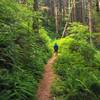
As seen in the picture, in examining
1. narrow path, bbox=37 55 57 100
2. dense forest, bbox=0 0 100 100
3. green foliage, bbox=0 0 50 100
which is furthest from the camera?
narrow path, bbox=37 55 57 100

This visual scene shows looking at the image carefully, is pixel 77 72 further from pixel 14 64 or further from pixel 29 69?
pixel 14 64

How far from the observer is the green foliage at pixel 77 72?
1169 centimetres

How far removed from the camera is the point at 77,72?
14492mm

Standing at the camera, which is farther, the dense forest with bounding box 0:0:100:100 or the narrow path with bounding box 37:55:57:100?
the narrow path with bounding box 37:55:57:100

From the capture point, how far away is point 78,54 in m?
18.5

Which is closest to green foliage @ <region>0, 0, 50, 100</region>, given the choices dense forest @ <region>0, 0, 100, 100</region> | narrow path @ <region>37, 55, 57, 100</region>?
dense forest @ <region>0, 0, 100, 100</region>

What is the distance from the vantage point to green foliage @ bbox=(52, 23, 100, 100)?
460 inches

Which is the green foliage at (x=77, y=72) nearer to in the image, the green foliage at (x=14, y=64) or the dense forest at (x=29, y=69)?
the dense forest at (x=29, y=69)

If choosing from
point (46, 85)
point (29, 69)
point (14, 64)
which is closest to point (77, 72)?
point (46, 85)

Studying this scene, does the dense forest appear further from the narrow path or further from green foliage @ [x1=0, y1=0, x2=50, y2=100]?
the narrow path

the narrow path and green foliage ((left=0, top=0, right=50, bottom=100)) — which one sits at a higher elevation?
green foliage ((left=0, top=0, right=50, bottom=100))

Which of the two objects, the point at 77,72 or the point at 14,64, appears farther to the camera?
the point at 77,72

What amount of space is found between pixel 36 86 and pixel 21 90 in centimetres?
208

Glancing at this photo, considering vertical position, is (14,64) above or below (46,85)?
above
